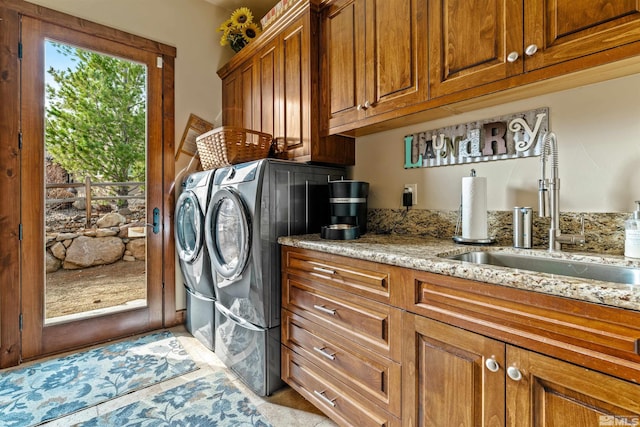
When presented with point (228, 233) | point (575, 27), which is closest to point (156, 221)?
point (228, 233)

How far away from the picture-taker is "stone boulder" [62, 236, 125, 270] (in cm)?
234

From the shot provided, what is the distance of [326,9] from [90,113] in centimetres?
198

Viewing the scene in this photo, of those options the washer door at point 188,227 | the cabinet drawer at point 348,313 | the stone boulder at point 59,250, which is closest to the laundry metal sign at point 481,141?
the cabinet drawer at point 348,313

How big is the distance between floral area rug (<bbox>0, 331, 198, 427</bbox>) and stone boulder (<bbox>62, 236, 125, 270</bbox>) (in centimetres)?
66

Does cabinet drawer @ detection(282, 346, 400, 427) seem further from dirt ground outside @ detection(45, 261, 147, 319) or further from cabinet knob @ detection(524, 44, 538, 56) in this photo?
dirt ground outside @ detection(45, 261, 147, 319)

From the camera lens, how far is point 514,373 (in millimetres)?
845

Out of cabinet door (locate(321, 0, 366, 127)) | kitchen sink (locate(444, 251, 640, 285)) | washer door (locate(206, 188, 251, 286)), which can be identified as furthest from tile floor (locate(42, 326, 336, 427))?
cabinet door (locate(321, 0, 366, 127))

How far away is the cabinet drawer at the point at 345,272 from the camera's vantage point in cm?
120

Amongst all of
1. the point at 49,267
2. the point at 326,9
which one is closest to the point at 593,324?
the point at 326,9

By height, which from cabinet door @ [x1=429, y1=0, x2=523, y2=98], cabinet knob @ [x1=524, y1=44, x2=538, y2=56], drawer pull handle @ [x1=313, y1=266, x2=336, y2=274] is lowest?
drawer pull handle @ [x1=313, y1=266, x2=336, y2=274]

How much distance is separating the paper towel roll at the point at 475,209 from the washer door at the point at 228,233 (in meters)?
1.12

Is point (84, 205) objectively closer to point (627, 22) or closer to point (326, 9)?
point (326, 9)

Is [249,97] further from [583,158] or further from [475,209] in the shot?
[583,158]

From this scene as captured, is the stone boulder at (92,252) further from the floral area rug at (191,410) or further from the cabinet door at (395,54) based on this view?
the cabinet door at (395,54)
